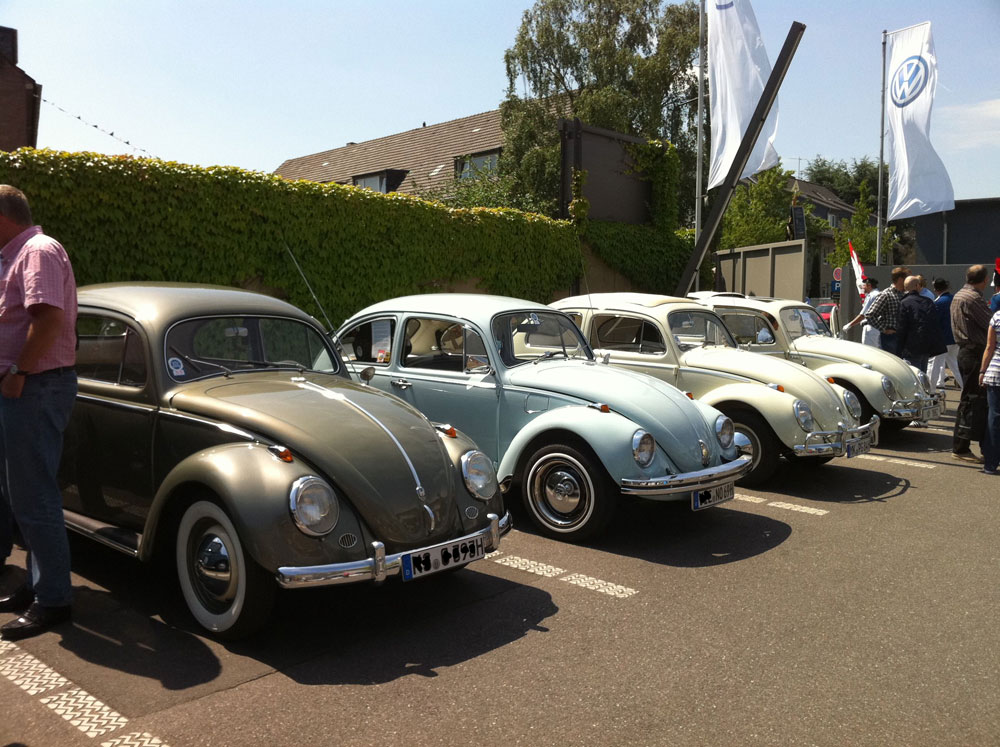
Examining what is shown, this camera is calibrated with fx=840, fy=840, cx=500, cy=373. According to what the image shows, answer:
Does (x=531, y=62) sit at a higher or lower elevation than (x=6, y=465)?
higher

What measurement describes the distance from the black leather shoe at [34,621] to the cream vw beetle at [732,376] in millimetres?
5437

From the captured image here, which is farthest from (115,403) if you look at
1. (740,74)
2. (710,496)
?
(740,74)

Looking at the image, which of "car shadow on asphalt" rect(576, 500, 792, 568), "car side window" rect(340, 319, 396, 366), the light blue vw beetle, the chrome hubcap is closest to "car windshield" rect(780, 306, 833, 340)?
"car shadow on asphalt" rect(576, 500, 792, 568)

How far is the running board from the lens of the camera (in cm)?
435

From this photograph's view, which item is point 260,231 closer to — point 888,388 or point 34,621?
point 34,621

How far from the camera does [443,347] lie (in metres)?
6.93

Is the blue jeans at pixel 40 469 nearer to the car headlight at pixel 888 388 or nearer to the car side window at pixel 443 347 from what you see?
the car side window at pixel 443 347

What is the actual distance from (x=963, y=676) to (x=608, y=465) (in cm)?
244

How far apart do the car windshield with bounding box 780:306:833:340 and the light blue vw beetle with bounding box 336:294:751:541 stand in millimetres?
4592

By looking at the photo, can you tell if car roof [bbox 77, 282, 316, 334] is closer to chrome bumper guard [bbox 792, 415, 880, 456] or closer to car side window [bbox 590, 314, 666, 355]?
car side window [bbox 590, 314, 666, 355]

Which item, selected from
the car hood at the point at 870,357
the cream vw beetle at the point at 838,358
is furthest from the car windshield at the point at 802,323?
the car hood at the point at 870,357

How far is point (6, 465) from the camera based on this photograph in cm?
402

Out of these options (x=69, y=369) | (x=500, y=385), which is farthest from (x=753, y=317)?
(x=69, y=369)

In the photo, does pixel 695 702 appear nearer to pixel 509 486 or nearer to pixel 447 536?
pixel 447 536
